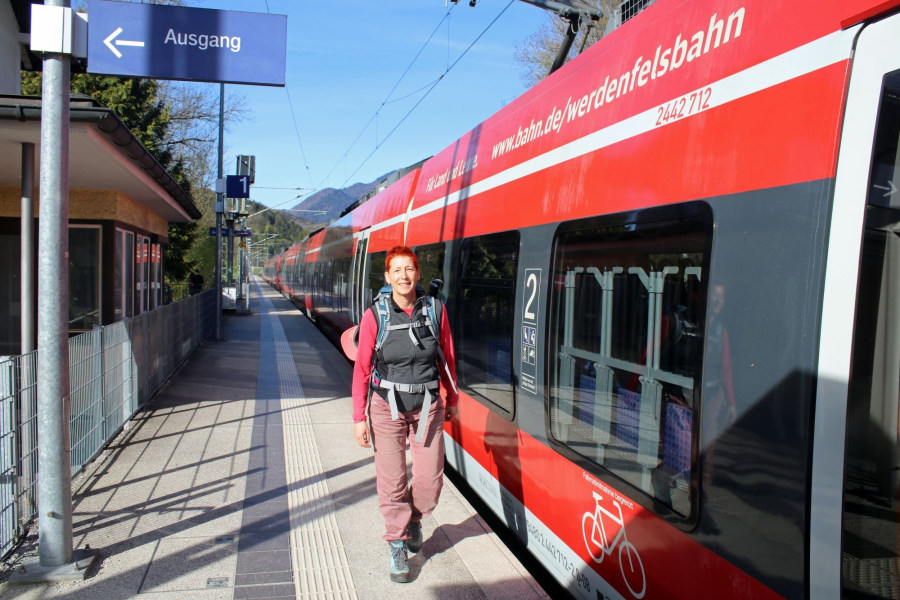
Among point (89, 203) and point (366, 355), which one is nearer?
point (366, 355)

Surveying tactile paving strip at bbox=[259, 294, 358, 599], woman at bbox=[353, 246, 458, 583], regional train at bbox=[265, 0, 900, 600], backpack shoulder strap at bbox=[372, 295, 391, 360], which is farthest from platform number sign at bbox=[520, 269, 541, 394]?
tactile paving strip at bbox=[259, 294, 358, 599]

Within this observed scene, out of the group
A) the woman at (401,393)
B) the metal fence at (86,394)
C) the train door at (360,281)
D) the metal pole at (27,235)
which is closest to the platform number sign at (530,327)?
the woman at (401,393)

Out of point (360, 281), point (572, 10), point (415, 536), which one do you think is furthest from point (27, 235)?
point (360, 281)

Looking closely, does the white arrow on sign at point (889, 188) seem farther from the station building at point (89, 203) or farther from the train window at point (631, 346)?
the station building at point (89, 203)

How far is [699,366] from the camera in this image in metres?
2.47

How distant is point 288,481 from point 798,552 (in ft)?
14.0

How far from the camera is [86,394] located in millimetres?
5586

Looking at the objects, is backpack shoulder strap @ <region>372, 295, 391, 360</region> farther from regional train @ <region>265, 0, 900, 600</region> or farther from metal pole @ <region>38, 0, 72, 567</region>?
metal pole @ <region>38, 0, 72, 567</region>

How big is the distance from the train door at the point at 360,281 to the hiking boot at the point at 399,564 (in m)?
7.72

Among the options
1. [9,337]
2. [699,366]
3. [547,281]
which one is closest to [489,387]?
[547,281]

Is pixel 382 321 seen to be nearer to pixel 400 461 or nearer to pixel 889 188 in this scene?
pixel 400 461

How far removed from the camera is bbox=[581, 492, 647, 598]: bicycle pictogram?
2.85m

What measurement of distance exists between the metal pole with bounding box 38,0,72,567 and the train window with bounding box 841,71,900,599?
3.56m

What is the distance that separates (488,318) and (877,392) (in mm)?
3226
